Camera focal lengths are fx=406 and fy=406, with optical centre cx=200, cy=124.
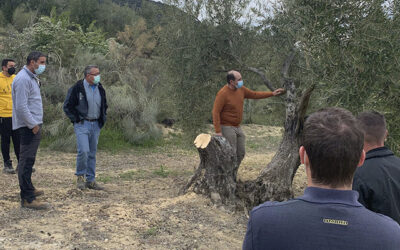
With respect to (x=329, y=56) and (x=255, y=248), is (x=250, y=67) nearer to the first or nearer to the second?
(x=329, y=56)

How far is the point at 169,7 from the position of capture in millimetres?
7707

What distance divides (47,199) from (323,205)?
15.7 ft

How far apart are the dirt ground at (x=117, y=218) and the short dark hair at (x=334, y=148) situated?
2.97 metres

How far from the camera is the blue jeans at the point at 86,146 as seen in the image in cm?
589

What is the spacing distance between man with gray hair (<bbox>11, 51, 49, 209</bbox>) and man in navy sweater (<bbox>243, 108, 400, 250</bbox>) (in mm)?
4029

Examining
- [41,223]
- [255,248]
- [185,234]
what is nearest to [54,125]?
[41,223]

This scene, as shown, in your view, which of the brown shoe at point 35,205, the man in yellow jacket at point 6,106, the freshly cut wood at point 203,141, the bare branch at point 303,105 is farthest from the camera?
the man in yellow jacket at point 6,106

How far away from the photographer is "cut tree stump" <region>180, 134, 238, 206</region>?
18.6 ft

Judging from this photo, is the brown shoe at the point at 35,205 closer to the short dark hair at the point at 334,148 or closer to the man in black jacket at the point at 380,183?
the man in black jacket at the point at 380,183

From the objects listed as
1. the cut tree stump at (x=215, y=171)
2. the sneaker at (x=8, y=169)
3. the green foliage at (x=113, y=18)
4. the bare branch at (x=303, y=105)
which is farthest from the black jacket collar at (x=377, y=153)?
the green foliage at (x=113, y=18)

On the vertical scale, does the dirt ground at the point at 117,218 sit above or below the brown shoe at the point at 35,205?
below

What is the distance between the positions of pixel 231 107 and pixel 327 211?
16.8 feet

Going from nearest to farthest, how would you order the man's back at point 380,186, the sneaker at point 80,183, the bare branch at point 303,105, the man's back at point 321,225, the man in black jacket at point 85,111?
1. the man's back at point 321,225
2. the man's back at point 380,186
3. the bare branch at point 303,105
4. the man in black jacket at point 85,111
5. the sneaker at point 80,183

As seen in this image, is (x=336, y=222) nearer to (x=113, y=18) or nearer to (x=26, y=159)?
(x=26, y=159)
